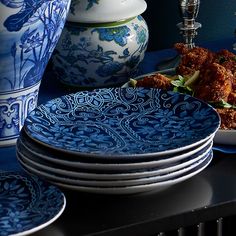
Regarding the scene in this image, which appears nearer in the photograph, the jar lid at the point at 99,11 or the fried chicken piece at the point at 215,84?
the fried chicken piece at the point at 215,84

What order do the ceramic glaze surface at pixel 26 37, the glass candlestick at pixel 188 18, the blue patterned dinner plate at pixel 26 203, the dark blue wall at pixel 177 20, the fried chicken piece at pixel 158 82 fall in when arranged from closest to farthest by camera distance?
the blue patterned dinner plate at pixel 26 203 < the ceramic glaze surface at pixel 26 37 < the fried chicken piece at pixel 158 82 < the glass candlestick at pixel 188 18 < the dark blue wall at pixel 177 20

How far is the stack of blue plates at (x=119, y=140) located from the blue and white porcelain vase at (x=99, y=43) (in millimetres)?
156

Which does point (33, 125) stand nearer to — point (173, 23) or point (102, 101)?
point (102, 101)

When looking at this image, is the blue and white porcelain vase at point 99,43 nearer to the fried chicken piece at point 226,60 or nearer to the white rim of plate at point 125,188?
the fried chicken piece at point 226,60

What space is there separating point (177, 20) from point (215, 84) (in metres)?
0.53

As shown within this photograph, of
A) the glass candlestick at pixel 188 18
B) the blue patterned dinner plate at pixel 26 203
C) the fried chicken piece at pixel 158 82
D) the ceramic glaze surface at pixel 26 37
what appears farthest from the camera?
the glass candlestick at pixel 188 18

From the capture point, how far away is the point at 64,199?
82 cm

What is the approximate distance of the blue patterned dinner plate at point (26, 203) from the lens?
31.2 inches

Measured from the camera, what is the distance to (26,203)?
837mm

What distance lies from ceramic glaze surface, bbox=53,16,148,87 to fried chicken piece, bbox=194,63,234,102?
0.17m

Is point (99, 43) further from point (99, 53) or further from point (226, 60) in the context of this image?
point (226, 60)

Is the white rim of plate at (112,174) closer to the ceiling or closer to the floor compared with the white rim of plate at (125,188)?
closer to the ceiling

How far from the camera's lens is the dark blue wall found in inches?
58.8

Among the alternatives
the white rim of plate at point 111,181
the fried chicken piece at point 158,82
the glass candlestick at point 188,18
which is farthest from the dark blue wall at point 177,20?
the white rim of plate at point 111,181
